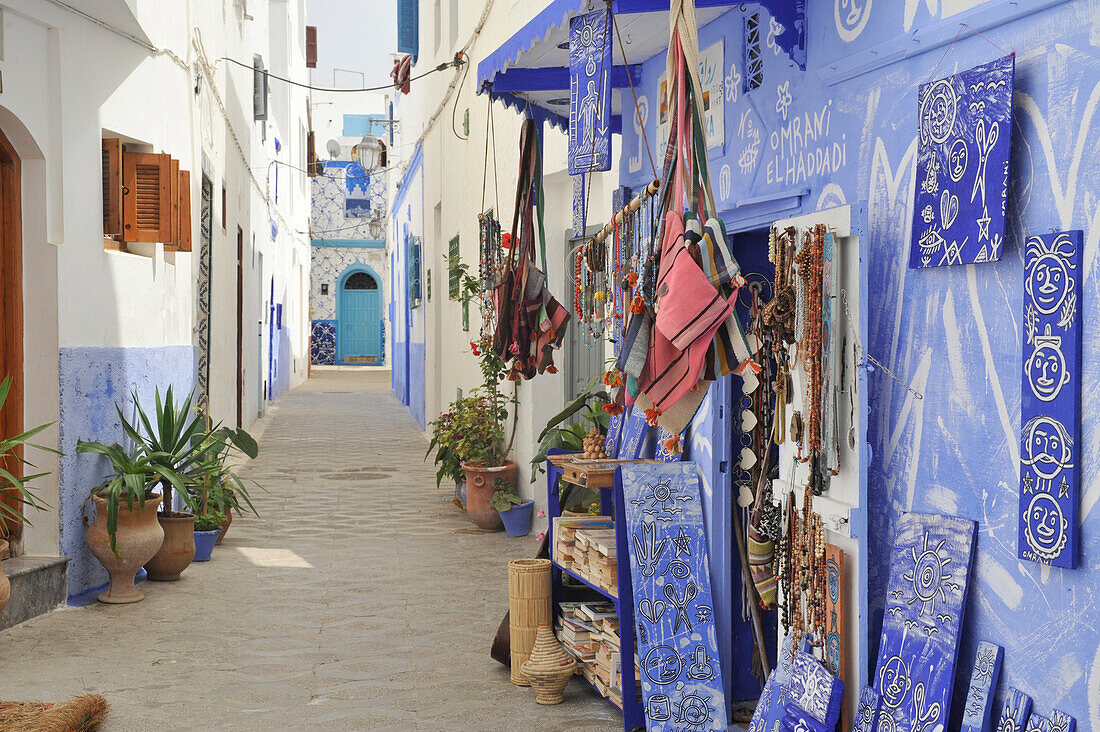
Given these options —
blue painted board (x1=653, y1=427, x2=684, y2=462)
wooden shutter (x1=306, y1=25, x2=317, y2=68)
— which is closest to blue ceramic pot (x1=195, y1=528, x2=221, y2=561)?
blue painted board (x1=653, y1=427, x2=684, y2=462)

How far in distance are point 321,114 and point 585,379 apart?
27.0 meters

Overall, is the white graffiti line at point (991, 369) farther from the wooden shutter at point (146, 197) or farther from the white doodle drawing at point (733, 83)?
the wooden shutter at point (146, 197)

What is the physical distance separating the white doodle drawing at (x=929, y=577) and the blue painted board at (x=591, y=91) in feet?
6.29

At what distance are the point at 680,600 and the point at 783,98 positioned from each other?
1840mm

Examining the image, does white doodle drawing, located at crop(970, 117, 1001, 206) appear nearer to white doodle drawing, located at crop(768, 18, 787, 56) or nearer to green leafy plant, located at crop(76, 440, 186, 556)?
white doodle drawing, located at crop(768, 18, 787, 56)

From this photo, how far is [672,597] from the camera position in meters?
3.98

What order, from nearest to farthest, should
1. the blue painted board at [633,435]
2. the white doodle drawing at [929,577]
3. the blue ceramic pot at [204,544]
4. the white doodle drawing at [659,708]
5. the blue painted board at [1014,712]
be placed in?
1. the blue painted board at [1014,712]
2. the white doodle drawing at [929,577]
3. the white doodle drawing at [659,708]
4. the blue painted board at [633,435]
5. the blue ceramic pot at [204,544]

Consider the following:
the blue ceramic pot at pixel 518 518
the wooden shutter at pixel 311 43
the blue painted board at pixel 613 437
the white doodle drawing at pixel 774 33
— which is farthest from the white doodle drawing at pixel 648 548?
the wooden shutter at pixel 311 43

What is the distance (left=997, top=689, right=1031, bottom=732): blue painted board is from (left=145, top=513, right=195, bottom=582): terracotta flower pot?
497 centimetres

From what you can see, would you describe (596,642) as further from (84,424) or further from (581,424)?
(84,424)

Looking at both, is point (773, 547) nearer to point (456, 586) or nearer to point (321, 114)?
point (456, 586)

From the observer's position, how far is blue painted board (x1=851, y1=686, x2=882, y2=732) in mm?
2932

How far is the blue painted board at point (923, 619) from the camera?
2.70 metres

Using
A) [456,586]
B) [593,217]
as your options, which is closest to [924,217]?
[593,217]
